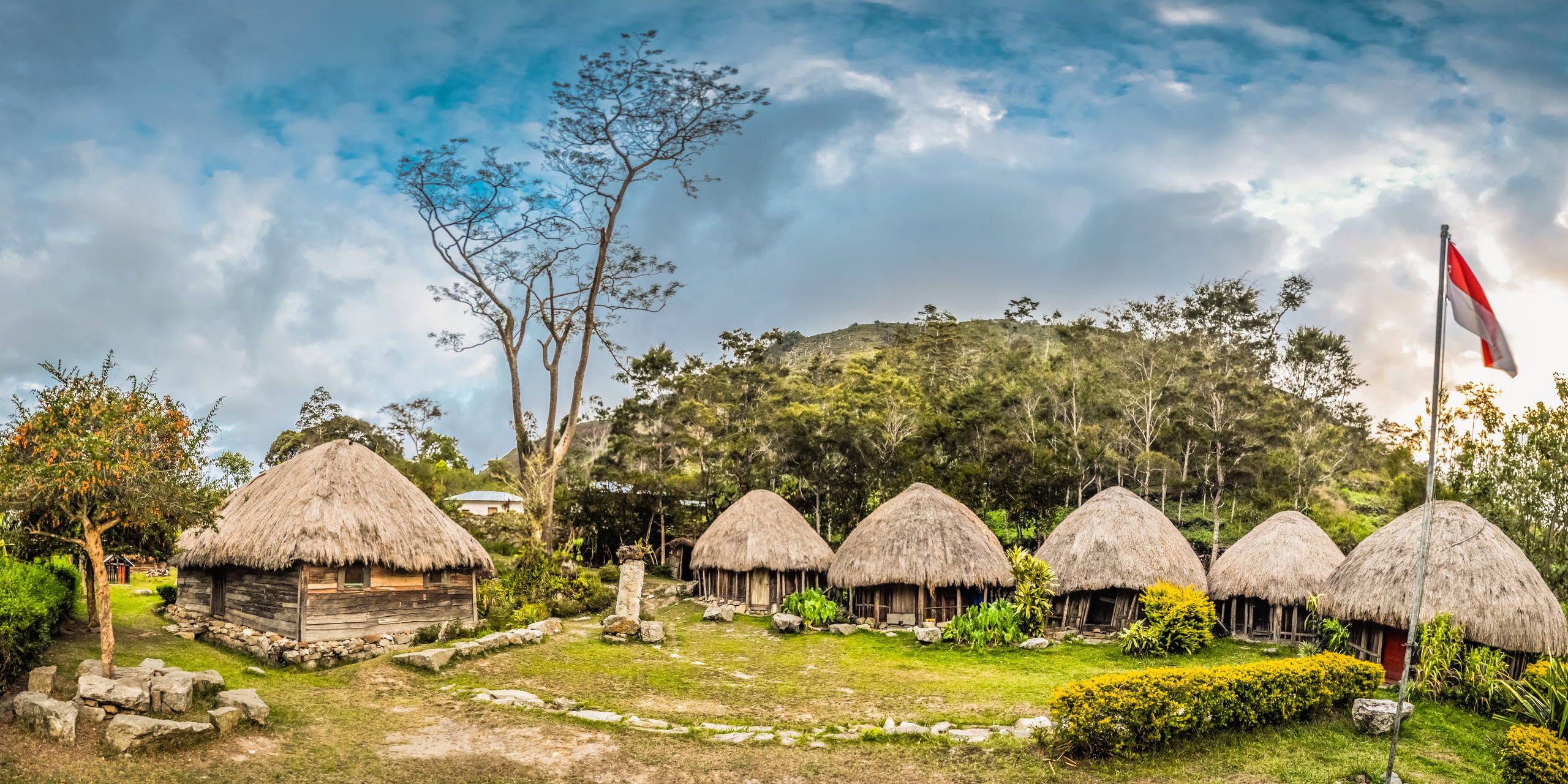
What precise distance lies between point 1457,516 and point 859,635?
11401 mm

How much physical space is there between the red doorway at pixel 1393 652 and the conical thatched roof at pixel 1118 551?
5286 mm

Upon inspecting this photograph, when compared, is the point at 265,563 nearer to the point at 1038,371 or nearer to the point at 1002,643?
the point at 1002,643

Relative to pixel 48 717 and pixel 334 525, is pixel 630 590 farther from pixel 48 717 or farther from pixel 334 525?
pixel 48 717

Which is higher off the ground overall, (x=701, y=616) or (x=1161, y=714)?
(x=1161, y=714)

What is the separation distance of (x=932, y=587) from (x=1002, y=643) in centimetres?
279

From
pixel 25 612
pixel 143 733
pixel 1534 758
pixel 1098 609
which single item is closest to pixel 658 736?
pixel 143 733

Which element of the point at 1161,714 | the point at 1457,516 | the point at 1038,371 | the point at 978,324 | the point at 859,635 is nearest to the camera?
the point at 1161,714

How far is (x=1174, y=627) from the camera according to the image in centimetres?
1816

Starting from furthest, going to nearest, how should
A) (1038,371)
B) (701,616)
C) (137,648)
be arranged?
(1038,371) < (701,616) < (137,648)

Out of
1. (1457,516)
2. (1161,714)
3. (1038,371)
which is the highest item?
(1038,371)

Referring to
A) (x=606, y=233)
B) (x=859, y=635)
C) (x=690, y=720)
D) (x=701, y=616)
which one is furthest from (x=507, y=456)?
(x=690, y=720)

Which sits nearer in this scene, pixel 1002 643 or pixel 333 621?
pixel 333 621

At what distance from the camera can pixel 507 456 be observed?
65.3 m

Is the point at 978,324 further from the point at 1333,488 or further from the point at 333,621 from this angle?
the point at 333,621
